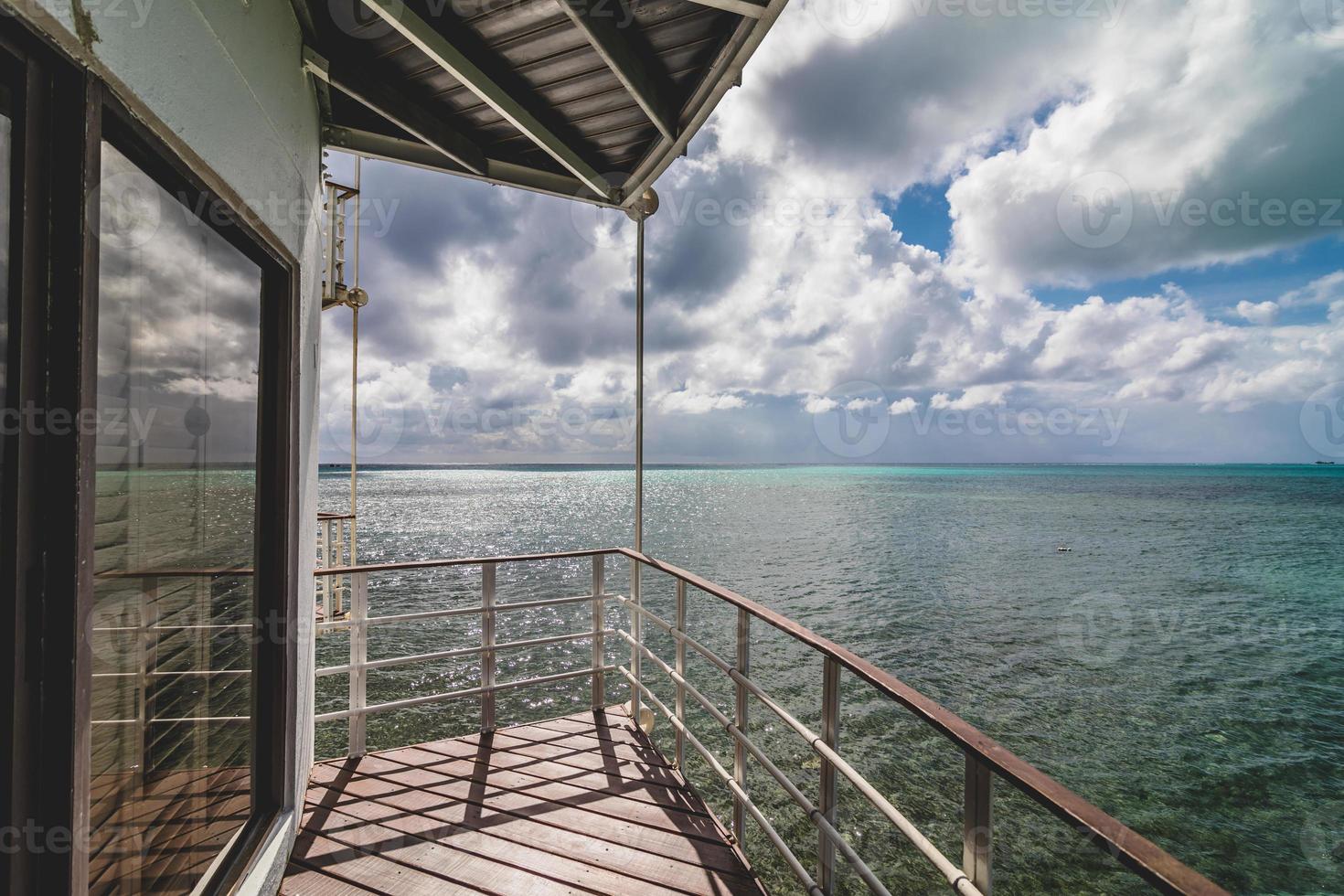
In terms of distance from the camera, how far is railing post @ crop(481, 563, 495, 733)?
2520mm

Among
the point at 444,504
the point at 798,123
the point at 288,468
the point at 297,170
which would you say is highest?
the point at 798,123

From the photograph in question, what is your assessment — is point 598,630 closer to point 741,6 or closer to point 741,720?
point 741,720

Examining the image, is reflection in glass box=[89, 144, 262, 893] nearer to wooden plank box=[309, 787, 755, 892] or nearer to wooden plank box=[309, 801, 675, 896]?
wooden plank box=[309, 801, 675, 896]

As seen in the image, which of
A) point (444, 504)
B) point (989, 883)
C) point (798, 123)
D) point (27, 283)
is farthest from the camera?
point (444, 504)

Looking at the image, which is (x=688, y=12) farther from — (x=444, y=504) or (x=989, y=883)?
(x=444, y=504)

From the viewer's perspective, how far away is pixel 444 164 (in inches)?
88.2

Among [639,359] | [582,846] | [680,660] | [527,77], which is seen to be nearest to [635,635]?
[680,660]

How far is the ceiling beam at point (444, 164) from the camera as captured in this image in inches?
82.7

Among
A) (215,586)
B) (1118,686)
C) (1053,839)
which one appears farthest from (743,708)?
(1118,686)

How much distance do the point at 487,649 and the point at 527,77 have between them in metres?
2.35

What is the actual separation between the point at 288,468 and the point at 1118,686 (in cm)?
1190

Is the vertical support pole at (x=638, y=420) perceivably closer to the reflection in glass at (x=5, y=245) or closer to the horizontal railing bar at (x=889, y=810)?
the horizontal railing bar at (x=889, y=810)

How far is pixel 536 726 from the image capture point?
2754 mm

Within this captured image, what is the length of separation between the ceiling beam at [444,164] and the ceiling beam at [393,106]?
11 centimetres
